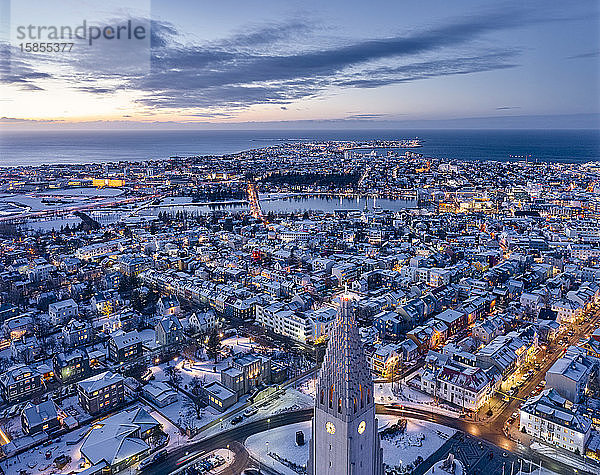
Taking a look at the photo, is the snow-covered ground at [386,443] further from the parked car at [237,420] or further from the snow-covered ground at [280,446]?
the parked car at [237,420]

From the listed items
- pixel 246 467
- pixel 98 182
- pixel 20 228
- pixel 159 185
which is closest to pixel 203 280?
pixel 246 467

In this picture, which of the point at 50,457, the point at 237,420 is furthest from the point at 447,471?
the point at 50,457

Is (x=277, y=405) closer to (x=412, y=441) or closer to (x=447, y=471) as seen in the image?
(x=412, y=441)

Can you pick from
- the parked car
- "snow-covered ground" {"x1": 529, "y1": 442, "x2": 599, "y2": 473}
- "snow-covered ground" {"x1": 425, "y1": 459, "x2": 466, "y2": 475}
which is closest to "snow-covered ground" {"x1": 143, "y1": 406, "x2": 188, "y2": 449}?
the parked car

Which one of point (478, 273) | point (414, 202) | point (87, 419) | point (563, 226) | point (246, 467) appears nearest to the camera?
point (246, 467)

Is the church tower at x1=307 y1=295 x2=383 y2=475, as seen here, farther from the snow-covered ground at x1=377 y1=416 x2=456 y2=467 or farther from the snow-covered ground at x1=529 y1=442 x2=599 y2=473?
the snow-covered ground at x1=529 y1=442 x2=599 y2=473

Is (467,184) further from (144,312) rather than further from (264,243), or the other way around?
(144,312)

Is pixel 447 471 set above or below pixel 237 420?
above
